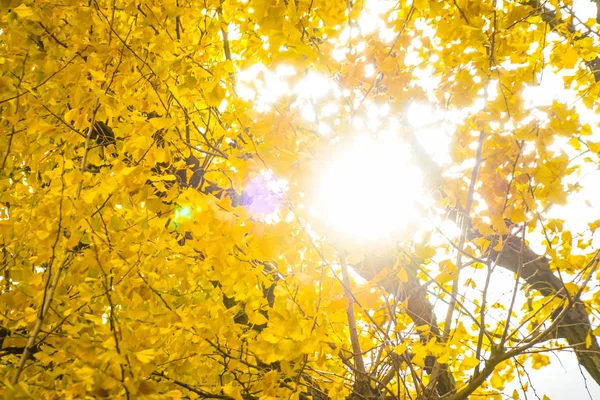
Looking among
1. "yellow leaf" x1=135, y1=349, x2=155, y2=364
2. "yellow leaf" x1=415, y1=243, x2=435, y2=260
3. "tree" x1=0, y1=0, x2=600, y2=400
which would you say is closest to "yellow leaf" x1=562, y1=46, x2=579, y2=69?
"tree" x1=0, y1=0, x2=600, y2=400

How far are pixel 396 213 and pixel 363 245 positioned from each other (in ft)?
0.70

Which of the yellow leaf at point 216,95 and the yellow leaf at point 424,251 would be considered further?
the yellow leaf at point 216,95

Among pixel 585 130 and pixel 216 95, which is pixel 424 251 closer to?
pixel 585 130

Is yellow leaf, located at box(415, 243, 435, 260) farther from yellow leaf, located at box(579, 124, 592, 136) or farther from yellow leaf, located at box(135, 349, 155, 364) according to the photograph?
yellow leaf, located at box(135, 349, 155, 364)

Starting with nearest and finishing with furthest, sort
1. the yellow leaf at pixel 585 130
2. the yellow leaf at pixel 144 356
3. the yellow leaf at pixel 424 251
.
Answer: the yellow leaf at pixel 144 356 < the yellow leaf at pixel 424 251 < the yellow leaf at pixel 585 130

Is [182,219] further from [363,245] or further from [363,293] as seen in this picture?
[363,293]

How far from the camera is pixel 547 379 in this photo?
92438 mm

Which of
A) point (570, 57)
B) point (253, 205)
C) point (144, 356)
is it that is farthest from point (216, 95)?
point (570, 57)

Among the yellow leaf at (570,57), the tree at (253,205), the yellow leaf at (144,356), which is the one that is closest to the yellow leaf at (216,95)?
the tree at (253,205)

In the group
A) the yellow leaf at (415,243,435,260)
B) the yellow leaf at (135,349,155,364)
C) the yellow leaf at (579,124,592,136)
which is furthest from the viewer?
the yellow leaf at (579,124,592,136)

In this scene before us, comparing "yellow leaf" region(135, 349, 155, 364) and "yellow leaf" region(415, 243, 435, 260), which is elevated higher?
"yellow leaf" region(415, 243, 435, 260)

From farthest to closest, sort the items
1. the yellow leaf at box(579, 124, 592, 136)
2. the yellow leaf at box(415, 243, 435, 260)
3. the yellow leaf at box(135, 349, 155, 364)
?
1. the yellow leaf at box(579, 124, 592, 136)
2. the yellow leaf at box(415, 243, 435, 260)
3. the yellow leaf at box(135, 349, 155, 364)

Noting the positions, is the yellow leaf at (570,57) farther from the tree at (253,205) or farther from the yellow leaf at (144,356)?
the yellow leaf at (144,356)

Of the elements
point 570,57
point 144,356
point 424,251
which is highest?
point 570,57
